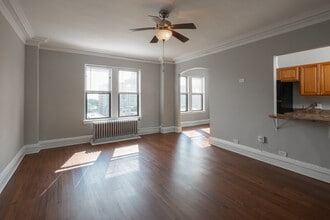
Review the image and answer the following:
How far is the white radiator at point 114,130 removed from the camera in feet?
17.2

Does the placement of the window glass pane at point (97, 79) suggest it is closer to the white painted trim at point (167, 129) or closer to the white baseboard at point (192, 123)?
the white painted trim at point (167, 129)

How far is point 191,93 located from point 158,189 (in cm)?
621

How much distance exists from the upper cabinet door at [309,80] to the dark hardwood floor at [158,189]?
1.70 meters

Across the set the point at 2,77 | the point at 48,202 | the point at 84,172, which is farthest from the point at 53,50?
the point at 48,202

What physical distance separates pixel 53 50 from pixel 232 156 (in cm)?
542

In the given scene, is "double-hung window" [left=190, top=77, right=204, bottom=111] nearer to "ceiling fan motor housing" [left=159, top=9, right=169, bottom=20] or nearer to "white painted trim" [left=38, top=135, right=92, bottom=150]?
"white painted trim" [left=38, top=135, right=92, bottom=150]

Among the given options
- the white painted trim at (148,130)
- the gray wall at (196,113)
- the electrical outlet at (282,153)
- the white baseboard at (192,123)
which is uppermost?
the gray wall at (196,113)

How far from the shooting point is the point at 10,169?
3.06 metres

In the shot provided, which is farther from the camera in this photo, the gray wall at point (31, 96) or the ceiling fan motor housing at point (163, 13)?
the gray wall at point (31, 96)

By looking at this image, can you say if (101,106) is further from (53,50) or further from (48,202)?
(48,202)

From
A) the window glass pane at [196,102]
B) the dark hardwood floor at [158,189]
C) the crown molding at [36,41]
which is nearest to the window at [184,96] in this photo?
the window glass pane at [196,102]

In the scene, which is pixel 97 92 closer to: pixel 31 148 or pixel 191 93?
pixel 31 148

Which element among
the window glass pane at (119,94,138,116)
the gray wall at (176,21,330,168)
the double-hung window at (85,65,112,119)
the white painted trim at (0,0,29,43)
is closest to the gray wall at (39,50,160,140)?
the double-hung window at (85,65,112,119)

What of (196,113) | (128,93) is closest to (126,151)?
(128,93)
